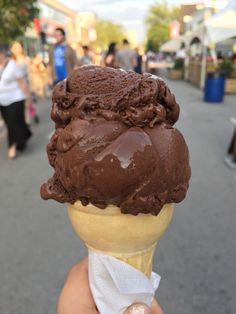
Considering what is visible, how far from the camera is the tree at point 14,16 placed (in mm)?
8906

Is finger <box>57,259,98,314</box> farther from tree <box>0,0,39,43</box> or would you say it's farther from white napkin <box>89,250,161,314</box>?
tree <box>0,0,39,43</box>

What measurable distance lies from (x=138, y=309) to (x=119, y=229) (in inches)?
11.7

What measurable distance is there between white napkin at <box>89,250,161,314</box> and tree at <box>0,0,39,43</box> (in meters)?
8.59

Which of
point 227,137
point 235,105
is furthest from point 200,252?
point 235,105

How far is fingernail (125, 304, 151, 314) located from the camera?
4.30 ft

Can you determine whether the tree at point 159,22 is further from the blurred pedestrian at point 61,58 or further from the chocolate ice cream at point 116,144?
the chocolate ice cream at point 116,144

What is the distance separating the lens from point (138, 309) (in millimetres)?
1313

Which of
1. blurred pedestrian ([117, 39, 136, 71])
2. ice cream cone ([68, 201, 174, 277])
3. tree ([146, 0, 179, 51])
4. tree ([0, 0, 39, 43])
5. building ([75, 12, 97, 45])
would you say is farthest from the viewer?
building ([75, 12, 97, 45])

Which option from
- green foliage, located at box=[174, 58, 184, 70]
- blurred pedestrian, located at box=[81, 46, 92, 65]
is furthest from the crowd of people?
green foliage, located at box=[174, 58, 184, 70]

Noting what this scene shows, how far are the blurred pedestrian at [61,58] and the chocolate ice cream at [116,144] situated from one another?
22.9 feet

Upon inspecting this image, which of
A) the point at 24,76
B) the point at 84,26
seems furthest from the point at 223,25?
the point at 84,26

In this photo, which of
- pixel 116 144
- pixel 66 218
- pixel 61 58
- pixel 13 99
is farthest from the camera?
pixel 61 58

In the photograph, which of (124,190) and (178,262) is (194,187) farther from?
(124,190)

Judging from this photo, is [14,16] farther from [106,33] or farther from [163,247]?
[106,33]
